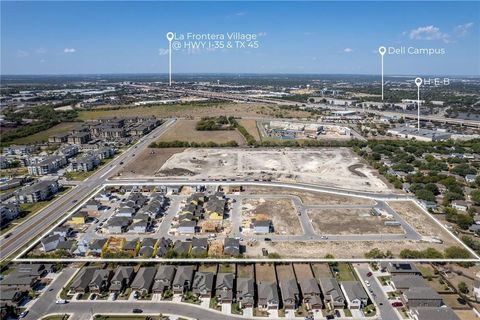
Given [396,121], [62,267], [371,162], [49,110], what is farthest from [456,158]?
[49,110]

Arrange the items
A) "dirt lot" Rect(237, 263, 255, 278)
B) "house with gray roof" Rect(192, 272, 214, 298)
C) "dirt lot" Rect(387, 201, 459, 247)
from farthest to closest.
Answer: "dirt lot" Rect(387, 201, 459, 247) < "dirt lot" Rect(237, 263, 255, 278) < "house with gray roof" Rect(192, 272, 214, 298)

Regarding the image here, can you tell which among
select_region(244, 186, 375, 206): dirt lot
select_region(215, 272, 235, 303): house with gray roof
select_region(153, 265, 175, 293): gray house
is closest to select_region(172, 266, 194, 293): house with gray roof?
select_region(153, 265, 175, 293): gray house

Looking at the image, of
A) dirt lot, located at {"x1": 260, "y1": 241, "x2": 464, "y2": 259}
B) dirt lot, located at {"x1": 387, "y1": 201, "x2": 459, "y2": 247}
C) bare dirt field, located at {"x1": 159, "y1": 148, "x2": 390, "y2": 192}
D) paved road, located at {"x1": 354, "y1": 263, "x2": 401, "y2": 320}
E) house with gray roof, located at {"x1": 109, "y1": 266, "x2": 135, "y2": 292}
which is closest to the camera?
paved road, located at {"x1": 354, "y1": 263, "x2": 401, "y2": 320}

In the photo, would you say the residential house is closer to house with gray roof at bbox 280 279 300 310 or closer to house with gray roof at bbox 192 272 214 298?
house with gray roof at bbox 192 272 214 298

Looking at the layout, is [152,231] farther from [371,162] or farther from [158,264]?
[371,162]

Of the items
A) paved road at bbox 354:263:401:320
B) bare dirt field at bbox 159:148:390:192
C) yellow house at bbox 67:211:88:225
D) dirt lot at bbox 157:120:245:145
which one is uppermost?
dirt lot at bbox 157:120:245:145

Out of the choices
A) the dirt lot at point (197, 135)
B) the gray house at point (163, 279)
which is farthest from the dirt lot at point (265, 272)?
the dirt lot at point (197, 135)

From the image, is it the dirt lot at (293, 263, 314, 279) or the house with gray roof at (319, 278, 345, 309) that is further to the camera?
the dirt lot at (293, 263, 314, 279)
